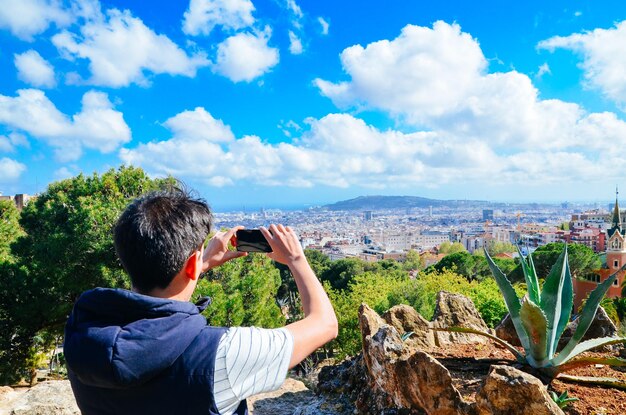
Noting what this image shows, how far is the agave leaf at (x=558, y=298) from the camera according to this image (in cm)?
301

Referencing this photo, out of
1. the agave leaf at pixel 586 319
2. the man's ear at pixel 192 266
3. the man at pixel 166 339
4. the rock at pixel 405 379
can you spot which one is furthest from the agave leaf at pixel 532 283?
the man's ear at pixel 192 266

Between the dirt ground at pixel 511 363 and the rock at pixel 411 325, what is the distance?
0.17 metres

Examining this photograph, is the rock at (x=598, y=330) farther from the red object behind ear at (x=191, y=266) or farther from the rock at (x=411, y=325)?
the red object behind ear at (x=191, y=266)

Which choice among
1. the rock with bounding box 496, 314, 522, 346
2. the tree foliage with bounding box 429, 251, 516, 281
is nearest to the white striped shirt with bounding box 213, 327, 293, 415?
the rock with bounding box 496, 314, 522, 346

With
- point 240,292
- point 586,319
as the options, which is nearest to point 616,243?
point 240,292

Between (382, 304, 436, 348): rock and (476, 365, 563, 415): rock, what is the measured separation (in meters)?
1.45

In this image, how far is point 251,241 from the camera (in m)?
1.48

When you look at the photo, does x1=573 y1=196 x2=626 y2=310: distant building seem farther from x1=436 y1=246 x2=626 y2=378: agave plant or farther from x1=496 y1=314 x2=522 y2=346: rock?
x1=436 y1=246 x2=626 y2=378: agave plant

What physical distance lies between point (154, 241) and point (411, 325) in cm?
304

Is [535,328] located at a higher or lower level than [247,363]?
lower

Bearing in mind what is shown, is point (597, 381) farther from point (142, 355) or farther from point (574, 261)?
point (574, 261)

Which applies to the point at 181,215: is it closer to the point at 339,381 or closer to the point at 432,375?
the point at 432,375

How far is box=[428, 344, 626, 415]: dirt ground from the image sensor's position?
8.04ft

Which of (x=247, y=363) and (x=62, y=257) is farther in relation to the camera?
(x=62, y=257)
